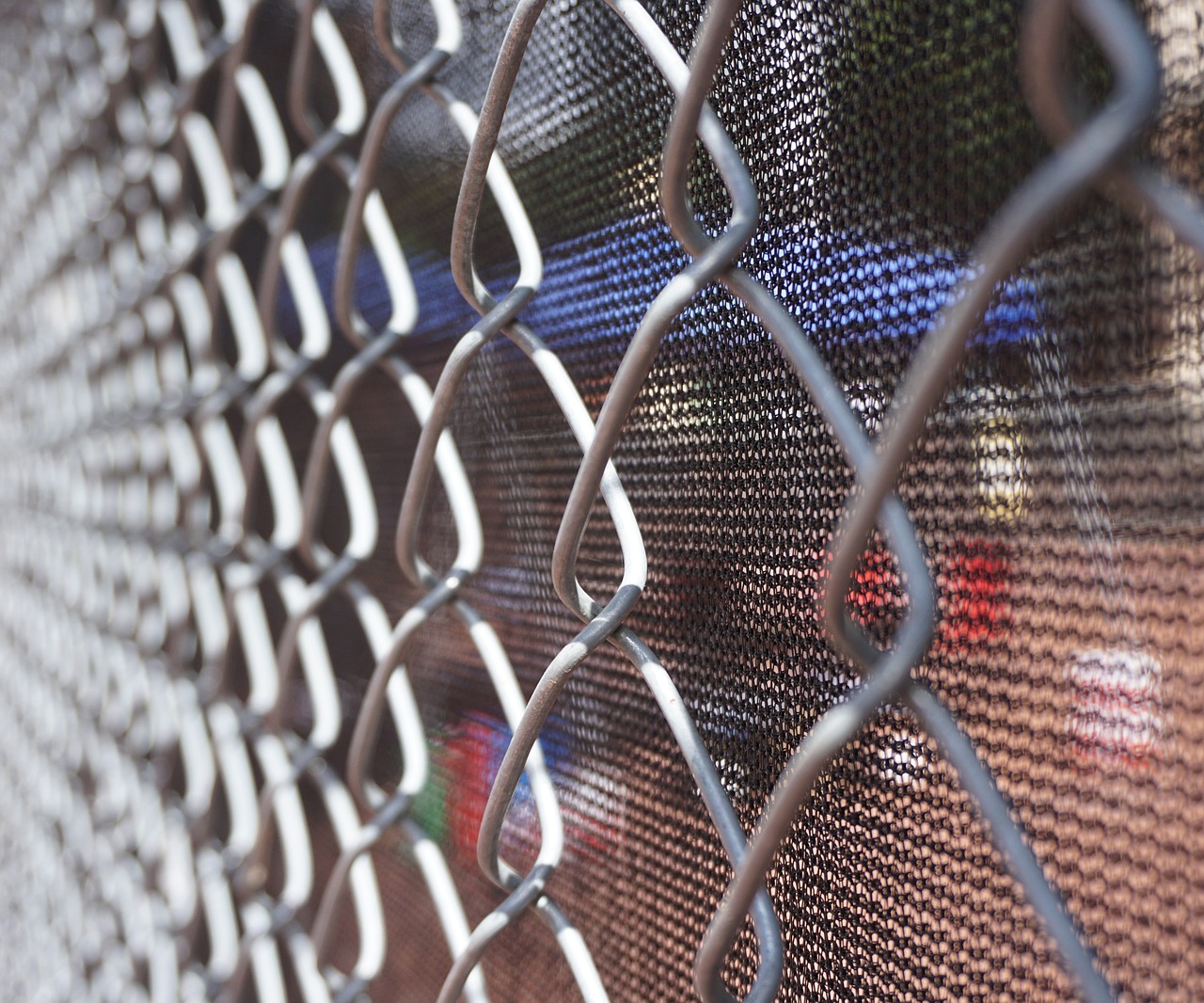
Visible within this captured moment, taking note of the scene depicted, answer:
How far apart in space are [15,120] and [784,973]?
1.61 m

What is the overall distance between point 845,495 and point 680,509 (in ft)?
0.35

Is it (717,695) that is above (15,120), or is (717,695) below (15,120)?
below

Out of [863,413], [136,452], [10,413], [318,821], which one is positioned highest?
[10,413]

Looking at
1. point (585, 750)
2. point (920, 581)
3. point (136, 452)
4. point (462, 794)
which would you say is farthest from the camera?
point (136, 452)

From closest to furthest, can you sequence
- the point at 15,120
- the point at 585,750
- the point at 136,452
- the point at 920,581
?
the point at 920,581 < the point at 585,750 < the point at 136,452 < the point at 15,120

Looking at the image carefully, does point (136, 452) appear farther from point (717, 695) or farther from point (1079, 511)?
point (1079, 511)

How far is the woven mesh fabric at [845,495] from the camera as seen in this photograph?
0.28 meters

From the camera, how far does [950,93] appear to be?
31 centimetres

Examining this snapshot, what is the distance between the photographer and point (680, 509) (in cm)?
45

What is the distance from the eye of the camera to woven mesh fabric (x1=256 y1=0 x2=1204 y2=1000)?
28 centimetres

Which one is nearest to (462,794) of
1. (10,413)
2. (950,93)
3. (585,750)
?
(585,750)

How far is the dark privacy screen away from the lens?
277mm

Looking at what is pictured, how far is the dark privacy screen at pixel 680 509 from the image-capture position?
28cm

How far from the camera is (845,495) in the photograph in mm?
365
